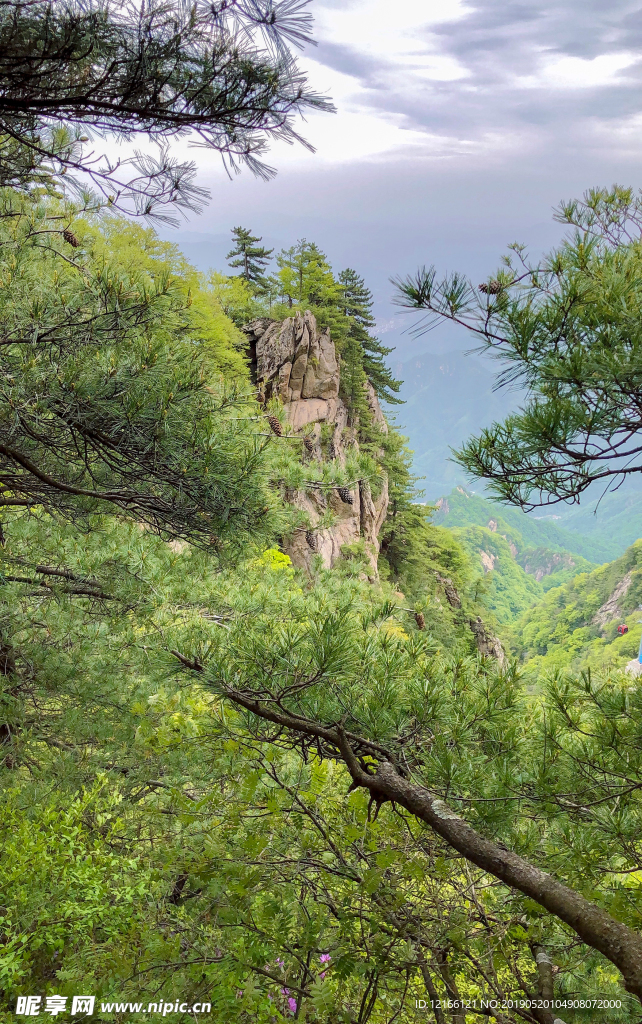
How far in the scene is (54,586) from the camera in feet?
15.5

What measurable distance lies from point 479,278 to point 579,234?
0.44 metres

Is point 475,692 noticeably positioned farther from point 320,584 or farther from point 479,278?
point 320,584

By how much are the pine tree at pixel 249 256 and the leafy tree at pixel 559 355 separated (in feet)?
94.9

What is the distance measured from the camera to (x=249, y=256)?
30125mm

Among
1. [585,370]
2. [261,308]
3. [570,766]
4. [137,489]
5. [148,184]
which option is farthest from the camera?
[261,308]

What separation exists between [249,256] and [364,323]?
7.36 meters

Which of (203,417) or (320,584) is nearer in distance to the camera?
(203,417)

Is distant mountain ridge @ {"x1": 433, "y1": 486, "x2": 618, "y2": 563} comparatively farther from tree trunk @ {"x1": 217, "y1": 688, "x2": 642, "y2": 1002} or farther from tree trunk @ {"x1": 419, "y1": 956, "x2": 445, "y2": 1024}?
tree trunk @ {"x1": 419, "y1": 956, "x2": 445, "y2": 1024}

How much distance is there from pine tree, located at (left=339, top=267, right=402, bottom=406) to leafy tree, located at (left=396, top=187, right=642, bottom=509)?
24.5 metres

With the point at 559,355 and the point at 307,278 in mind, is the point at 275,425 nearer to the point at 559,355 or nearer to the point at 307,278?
the point at 559,355

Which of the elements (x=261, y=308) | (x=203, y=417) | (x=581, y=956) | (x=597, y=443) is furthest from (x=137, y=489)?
(x=261, y=308)

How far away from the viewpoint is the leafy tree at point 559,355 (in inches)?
73.5

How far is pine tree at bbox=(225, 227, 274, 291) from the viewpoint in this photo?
96.3ft

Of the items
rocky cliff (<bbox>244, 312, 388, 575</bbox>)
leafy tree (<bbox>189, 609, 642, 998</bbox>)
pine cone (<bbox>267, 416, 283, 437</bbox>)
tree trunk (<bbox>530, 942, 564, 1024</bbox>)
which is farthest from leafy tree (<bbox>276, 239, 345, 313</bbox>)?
tree trunk (<bbox>530, 942, 564, 1024</bbox>)
